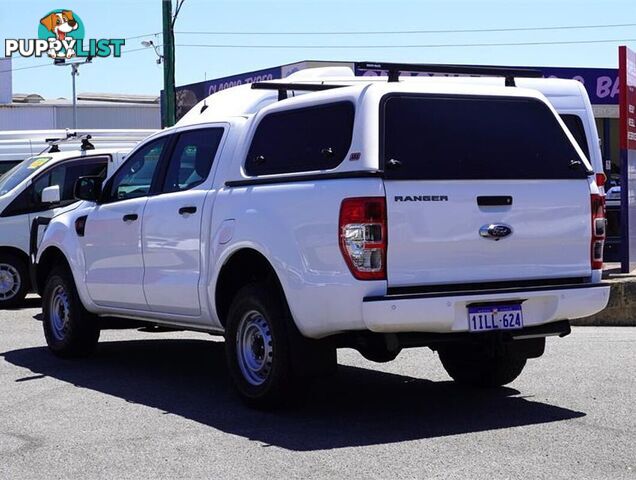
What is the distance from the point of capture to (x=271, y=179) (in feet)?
25.5

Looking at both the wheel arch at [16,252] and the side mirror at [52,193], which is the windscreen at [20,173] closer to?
the wheel arch at [16,252]

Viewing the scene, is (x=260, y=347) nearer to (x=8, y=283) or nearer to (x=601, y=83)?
(x=8, y=283)

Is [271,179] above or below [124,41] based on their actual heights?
below

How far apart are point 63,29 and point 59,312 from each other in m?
47.7

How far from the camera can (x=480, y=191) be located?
7.36m

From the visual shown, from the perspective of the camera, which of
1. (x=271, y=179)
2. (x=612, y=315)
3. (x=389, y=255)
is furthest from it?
(x=612, y=315)

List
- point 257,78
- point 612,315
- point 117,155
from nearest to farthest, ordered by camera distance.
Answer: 1. point 612,315
2. point 117,155
3. point 257,78

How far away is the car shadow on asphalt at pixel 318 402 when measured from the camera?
7.19 m

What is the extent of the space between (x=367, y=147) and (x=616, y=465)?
2326 millimetres

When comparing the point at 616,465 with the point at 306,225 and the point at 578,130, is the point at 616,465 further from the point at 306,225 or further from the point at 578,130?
the point at 578,130

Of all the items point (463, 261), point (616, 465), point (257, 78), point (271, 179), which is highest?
point (257, 78)

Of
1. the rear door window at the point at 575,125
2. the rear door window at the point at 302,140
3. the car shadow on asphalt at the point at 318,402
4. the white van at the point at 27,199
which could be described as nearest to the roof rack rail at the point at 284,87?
the rear door window at the point at 302,140

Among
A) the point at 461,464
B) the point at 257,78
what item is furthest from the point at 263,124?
the point at 257,78

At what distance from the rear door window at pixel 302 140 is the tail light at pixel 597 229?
1.75m
